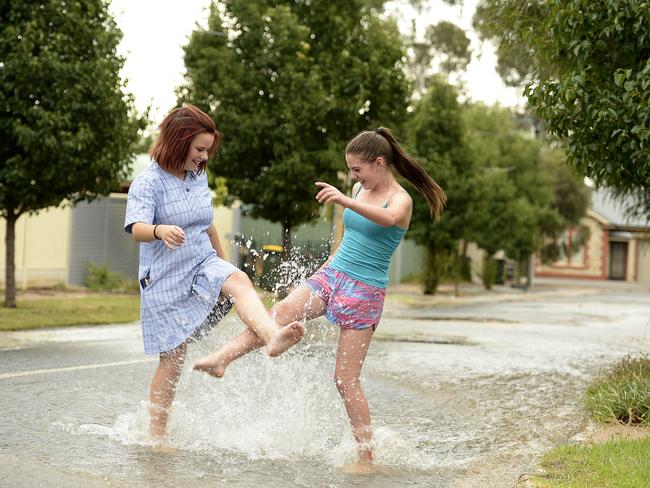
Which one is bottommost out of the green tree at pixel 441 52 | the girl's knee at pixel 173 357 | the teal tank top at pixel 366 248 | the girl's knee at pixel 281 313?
the girl's knee at pixel 173 357

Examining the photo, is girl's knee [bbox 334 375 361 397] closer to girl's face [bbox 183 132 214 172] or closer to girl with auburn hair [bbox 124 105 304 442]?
girl with auburn hair [bbox 124 105 304 442]

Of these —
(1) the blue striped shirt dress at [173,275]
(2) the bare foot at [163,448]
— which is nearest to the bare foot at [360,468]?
(2) the bare foot at [163,448]

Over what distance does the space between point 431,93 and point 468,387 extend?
19.2 metres

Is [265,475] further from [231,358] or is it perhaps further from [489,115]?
[489,115]

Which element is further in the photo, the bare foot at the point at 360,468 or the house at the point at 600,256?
the house at the point at 600,256

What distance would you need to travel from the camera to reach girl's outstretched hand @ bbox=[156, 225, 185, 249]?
14.7 feet

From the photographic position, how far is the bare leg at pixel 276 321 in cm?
460

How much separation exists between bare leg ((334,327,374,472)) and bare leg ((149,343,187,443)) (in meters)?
0.87

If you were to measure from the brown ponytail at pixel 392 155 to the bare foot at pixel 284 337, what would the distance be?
105 centimetres

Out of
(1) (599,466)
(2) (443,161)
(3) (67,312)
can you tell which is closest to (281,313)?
(1) (599,466)

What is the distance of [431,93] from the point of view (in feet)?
86.7

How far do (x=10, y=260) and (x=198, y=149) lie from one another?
31.7 ft

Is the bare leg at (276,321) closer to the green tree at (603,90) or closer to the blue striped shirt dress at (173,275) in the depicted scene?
the blue striped shirt dress at (173,275)

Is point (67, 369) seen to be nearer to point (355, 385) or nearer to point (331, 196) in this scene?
point (355, 385)
